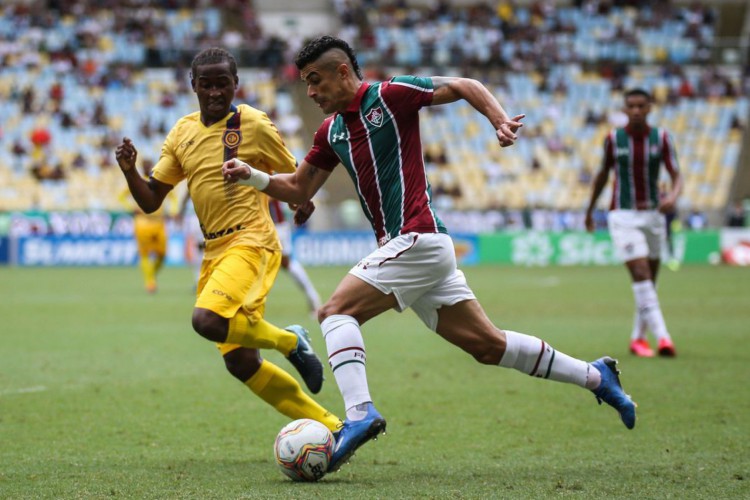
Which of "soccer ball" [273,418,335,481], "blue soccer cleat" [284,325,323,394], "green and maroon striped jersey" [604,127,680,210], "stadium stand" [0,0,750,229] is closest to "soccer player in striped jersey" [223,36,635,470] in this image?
"soccer ball" [273,418,335,481]

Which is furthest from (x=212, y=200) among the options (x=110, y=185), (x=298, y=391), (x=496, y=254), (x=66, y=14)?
(x=66, y=14)

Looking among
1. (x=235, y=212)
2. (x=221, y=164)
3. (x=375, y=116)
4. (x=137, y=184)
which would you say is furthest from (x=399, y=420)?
(x=375, y=116)

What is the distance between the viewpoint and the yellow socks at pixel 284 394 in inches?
244

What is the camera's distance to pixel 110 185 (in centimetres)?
3684

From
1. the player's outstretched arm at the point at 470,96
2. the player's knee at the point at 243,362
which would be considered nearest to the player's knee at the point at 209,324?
the player's knee at the point at 243,362

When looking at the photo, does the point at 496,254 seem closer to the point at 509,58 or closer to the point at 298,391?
the point at 509,58

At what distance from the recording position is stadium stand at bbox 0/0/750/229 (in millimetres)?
38062

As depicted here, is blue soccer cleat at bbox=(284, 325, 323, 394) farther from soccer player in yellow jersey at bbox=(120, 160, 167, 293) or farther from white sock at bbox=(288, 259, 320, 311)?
soccer player in yellow jersey at bbox=(120, 160, 167, 293)

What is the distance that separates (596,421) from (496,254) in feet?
83.4

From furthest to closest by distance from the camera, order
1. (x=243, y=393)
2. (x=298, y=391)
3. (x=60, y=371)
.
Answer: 1. (x=60, y=371)
2. (x=243, y=393)
3. (x=298, y=391)

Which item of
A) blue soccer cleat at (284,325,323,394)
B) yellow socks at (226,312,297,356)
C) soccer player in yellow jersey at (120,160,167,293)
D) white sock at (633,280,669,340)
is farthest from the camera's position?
soccer player in yellow jersey at (120,160,167,293)

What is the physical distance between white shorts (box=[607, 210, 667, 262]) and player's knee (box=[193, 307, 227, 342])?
19.3 feet

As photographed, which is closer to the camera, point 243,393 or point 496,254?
point 243,393

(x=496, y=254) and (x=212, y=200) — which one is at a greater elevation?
(x=212, y=200)
